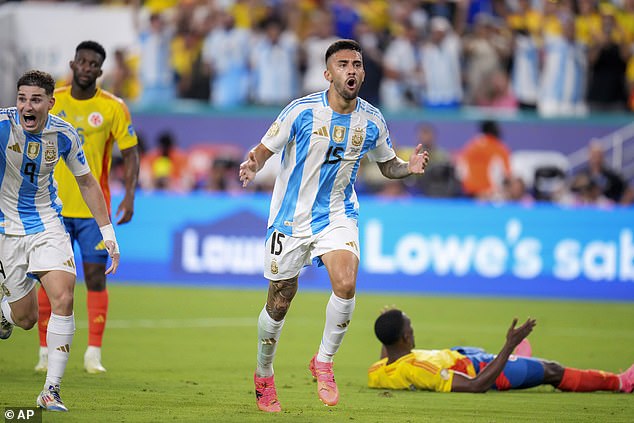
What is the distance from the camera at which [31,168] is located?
327 inches

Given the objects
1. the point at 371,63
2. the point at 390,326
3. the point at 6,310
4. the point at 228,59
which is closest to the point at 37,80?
the point at 6,310

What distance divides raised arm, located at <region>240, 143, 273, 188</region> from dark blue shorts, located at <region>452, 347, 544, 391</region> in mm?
2644

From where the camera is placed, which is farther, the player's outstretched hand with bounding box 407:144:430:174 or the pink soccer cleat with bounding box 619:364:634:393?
the pink soccer cleat with bounding box 619:364:634:393

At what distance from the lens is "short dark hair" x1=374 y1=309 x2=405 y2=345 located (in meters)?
9.33

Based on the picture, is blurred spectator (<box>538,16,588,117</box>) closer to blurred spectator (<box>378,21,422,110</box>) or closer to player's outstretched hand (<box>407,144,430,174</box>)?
blurred spectator (<box>378,21,422,110</box>)

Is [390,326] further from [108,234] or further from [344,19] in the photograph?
[344,19]

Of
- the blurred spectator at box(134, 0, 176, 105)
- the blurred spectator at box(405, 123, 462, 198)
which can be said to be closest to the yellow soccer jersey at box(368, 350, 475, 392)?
the blurred spectator at box(405, 123, 462, 198)

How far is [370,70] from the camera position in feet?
69.2

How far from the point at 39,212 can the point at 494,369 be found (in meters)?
3.68

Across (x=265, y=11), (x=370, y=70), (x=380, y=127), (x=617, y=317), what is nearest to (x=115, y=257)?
(x=380, y=127)

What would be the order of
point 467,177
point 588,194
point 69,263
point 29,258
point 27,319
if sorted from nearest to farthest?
1. point 69,263
2. point 29,258
3. point 27,319
4. point 588,194
5. point 467,177

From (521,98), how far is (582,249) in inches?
184

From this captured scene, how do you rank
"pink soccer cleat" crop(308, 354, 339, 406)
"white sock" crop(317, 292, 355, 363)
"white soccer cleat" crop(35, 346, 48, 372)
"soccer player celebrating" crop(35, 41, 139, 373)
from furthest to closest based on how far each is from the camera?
1. "soccer player celebrating" crop(35, 41, 139, 373)
2. "white soccer cleat" crop(35, 346, 48, 372)
3. "white sock" crop(317, 292, 355, 363)
4. "pink soccer cleat" crop(308, 354, 339, 406)

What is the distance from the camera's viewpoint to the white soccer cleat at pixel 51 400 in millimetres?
7680
